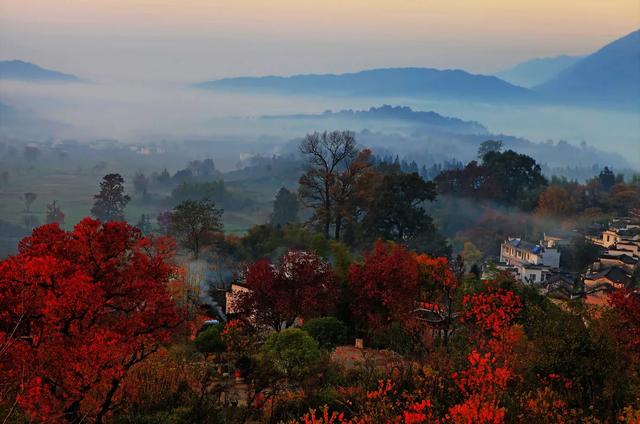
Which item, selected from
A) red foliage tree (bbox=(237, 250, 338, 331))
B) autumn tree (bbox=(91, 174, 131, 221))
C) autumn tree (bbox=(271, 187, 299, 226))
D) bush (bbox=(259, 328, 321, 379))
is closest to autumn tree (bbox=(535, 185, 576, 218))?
autumn tree (bbox=(271, 187, 299, 226))

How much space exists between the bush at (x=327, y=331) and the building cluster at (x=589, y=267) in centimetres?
1285

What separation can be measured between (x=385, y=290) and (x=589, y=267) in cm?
2387

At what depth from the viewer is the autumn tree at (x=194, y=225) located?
3334cm

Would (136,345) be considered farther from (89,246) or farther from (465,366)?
(465,366)

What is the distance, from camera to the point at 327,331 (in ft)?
53.6

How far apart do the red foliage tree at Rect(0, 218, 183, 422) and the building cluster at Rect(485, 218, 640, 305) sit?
59.5ft

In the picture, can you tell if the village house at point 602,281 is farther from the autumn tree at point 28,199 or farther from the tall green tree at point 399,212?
the autumn tree at point 28,199

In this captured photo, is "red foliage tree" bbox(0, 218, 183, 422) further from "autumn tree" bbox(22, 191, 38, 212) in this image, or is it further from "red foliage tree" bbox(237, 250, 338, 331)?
"autumn tree" bbox(22, 191, 38, 212)

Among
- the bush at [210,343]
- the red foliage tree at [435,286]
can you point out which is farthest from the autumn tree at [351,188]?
the bush at [210,343]

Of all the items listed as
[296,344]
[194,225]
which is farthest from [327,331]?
[194,225]

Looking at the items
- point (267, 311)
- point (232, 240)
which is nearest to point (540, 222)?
point (232, 240)

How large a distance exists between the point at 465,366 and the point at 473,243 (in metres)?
40.2

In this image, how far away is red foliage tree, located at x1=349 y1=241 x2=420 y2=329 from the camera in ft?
56.5

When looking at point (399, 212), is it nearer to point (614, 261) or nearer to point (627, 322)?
point (614, 261)
